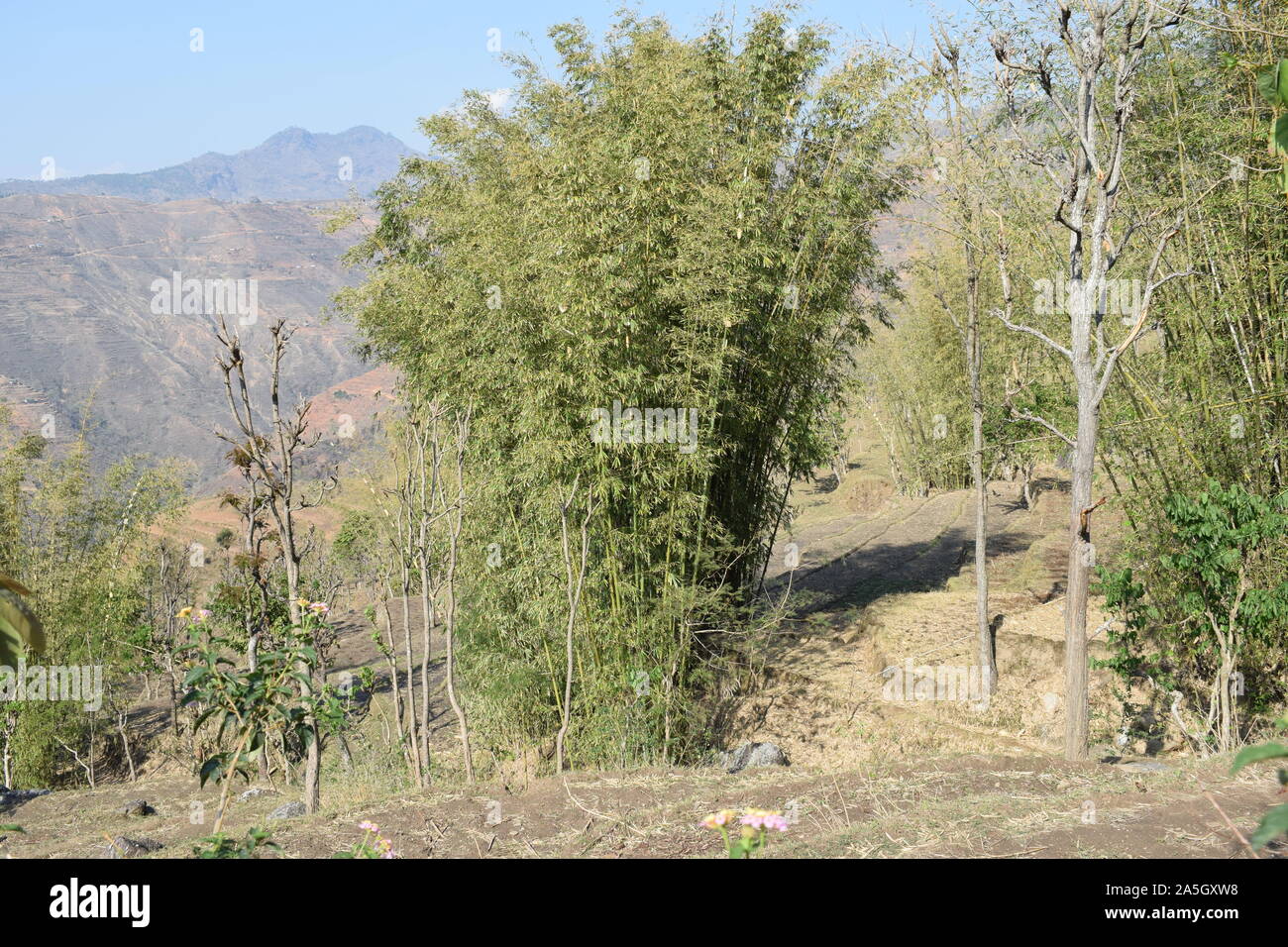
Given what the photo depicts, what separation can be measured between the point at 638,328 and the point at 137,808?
6.92 m

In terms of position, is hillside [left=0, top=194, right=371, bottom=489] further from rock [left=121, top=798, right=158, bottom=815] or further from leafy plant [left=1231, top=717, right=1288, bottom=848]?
leafy plant [left=1231, top=717, right=1288, bottom=848]

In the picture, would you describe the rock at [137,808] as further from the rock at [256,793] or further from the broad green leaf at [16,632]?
the broad green leaf at [16,632]

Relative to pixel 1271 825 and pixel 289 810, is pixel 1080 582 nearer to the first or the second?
pixel 1271 825

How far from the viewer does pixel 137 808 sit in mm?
9305

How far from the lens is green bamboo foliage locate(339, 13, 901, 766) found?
24.1 ft

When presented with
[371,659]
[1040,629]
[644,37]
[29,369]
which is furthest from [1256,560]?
[29,369]

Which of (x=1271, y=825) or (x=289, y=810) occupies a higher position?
(x=1271, y=825)

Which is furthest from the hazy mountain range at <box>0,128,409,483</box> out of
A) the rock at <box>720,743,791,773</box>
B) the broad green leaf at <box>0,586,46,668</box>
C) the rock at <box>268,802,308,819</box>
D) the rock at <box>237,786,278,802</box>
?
the broad green leaf at <box>0,586,46,668</box>

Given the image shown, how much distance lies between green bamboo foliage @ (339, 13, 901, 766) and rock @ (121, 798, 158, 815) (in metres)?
3.39

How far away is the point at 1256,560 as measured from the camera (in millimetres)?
7250

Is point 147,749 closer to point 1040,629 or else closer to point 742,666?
point 742,666

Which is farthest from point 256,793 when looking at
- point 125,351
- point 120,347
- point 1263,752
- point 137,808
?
point 120,347

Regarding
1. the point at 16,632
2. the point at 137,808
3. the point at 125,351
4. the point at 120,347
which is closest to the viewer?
the point at 16,632
